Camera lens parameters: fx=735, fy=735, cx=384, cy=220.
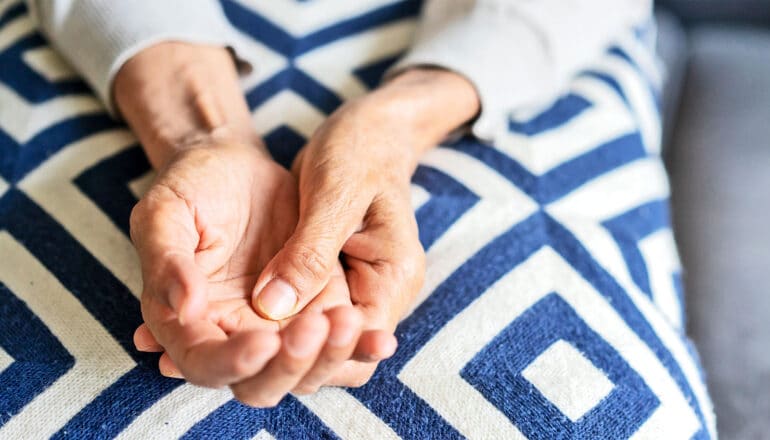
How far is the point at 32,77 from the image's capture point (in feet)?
1.89

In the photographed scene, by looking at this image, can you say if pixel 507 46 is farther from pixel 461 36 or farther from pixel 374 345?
pixel 374 345

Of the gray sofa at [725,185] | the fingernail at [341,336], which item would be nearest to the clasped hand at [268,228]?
the fingernail at [341,336]

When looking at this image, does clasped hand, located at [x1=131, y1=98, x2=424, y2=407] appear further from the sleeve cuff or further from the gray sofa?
the gray sofa

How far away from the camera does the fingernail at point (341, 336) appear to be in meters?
0.33

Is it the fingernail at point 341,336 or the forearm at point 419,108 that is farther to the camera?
the forearm at point 419,108

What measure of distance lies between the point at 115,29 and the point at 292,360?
350 mm

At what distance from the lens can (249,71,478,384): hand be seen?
1.28 ft

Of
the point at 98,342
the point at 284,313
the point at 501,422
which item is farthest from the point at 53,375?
→ the point at 501,422

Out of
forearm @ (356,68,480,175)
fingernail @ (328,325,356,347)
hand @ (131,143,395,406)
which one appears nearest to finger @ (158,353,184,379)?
hand @ (131,143,395,406)

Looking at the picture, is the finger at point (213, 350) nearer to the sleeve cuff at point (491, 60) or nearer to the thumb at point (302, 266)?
the thumb at point (302, 266)

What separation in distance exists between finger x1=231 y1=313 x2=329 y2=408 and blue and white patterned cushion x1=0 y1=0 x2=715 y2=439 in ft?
0.23

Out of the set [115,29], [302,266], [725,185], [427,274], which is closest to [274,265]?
[302,266]

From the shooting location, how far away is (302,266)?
1.26 ft

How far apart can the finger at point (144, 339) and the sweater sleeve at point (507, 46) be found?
29 cm
